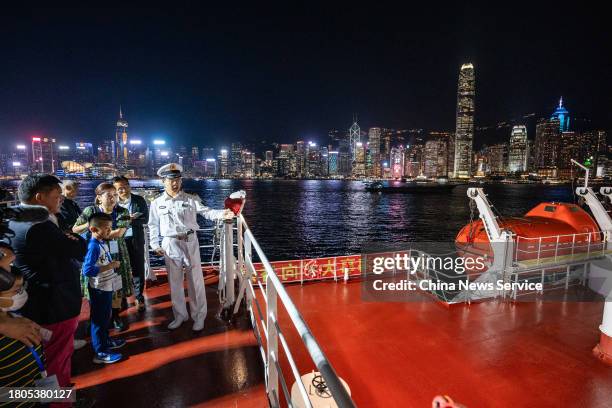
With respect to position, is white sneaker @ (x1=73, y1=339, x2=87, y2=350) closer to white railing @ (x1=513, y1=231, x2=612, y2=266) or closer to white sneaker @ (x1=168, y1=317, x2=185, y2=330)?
white sneaker @ (x1=168, y1=317, x2=185, y2=330)

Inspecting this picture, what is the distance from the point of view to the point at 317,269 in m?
9.22

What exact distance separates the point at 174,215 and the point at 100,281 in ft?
3.22

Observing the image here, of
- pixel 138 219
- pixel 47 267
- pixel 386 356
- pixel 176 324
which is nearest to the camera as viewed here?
pixel 47 267

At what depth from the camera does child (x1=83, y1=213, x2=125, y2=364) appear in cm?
305

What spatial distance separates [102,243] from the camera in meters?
3.14

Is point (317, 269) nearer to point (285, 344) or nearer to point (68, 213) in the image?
point (68, 213)

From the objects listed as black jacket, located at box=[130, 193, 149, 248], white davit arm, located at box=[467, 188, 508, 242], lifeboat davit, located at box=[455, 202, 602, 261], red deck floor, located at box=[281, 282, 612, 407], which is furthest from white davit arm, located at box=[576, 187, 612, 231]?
black jacket, located at box=[130, 193, 149, 248]

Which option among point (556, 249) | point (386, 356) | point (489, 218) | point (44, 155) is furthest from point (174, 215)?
point (44, 155)

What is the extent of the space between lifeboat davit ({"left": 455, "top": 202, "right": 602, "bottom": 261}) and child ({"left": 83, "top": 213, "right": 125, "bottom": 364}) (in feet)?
31.3

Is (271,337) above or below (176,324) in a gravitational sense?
above

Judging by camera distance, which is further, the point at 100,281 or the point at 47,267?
the point at 100,281

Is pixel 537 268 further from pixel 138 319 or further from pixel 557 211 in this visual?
pixel 138 319

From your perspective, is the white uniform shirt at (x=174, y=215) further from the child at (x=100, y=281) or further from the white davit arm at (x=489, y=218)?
the white davit arm at (x=489, y=218)

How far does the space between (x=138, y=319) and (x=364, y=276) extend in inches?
248
